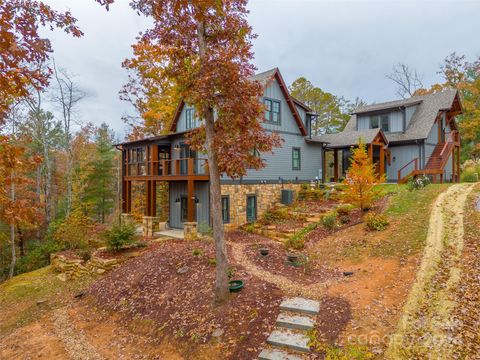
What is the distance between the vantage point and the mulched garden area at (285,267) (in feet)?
29.3

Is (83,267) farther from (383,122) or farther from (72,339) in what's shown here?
(383,122)

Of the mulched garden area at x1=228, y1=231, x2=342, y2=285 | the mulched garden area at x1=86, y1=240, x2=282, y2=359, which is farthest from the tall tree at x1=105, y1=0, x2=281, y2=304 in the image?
the mulched garden area at x1=228, y1=231, x2=342, y2=285

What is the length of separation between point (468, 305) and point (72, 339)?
959cm

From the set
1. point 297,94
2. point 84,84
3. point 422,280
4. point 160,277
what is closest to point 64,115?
point 84,84

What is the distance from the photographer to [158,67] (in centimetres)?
2319

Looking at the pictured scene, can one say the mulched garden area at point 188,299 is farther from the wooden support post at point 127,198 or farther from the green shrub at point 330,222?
the wooden support post at point 127,198

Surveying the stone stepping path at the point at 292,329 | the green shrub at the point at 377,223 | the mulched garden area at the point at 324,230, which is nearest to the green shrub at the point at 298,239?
the mulched garden area at the point at 324,230

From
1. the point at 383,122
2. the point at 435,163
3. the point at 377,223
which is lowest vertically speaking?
the point at 377,223

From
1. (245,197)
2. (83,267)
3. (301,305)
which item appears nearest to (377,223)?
(301,305)

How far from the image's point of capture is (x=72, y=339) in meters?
7.79

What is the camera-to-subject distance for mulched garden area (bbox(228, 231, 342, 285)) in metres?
8.94

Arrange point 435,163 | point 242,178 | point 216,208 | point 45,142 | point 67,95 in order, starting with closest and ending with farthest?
point 216,208, point 242,178, point 45,142, point 67,95, point 435,163

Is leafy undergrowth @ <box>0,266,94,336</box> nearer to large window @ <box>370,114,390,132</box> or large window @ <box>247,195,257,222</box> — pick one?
large window @ <box>247,195,257,222</box>

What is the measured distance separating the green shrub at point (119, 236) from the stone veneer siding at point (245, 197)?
504 centimetres
